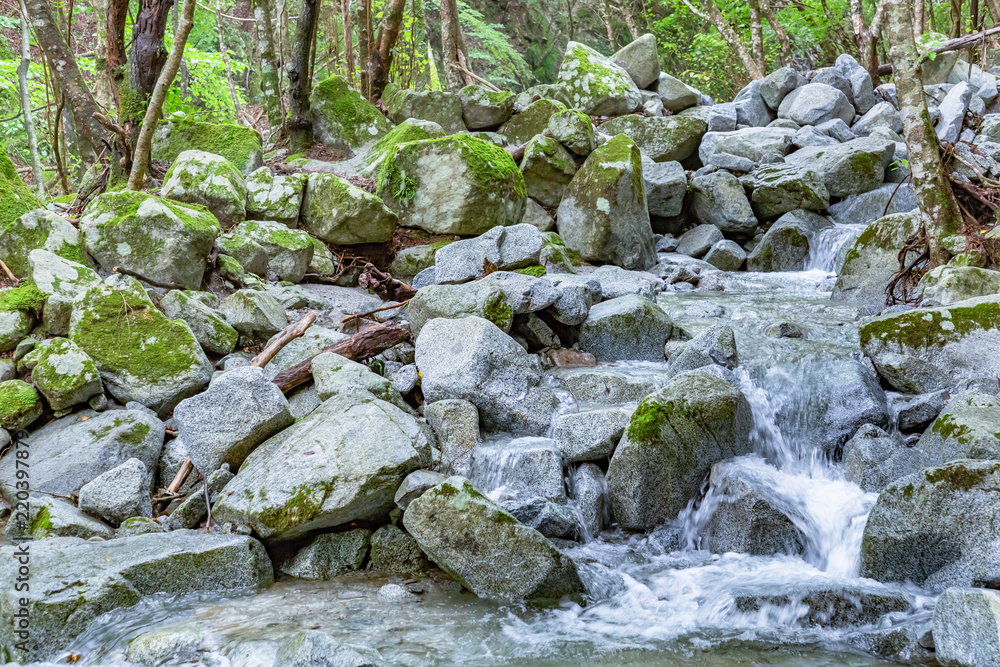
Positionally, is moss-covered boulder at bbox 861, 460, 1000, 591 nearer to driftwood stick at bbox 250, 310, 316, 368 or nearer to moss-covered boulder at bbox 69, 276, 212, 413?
driftwood stick at bbox 250, 310, 316, 368

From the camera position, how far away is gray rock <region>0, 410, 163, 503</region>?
196 inches

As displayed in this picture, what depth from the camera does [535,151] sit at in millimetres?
11219

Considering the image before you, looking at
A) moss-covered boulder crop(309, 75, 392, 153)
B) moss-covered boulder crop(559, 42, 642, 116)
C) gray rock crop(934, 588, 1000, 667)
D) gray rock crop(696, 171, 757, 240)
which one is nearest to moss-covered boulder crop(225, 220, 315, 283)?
moss-covered boulder crop(309, 75, 392, 153)

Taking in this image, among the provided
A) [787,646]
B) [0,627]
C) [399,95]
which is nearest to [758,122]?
[399,95]

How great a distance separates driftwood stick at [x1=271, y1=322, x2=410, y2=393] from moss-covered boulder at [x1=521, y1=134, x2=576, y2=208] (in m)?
5.50

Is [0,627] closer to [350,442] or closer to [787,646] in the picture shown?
[350,442]

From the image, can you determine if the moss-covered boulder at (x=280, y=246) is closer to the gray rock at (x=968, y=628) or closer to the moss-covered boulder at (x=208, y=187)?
the moss-covered boulder at (x=208, y=187)

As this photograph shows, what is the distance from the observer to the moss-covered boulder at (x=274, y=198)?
29.7 feet

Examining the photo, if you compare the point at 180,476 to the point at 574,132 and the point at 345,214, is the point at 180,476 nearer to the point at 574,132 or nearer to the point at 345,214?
the point at 345,214

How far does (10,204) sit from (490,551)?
259 inches

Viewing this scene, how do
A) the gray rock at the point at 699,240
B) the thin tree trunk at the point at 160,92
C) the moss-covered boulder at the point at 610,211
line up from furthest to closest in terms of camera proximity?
the gray rock at the point at 699,240, the moss-covered boulder at the point at 610,211, the thin tree trunk at the point at 160,92

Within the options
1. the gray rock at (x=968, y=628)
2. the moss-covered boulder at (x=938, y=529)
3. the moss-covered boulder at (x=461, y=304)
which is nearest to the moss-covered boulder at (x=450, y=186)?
the moss-covered boulder at (x=461, y=304)

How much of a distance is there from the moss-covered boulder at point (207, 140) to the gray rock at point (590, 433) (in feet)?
24.8

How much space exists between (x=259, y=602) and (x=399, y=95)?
36.9ft
